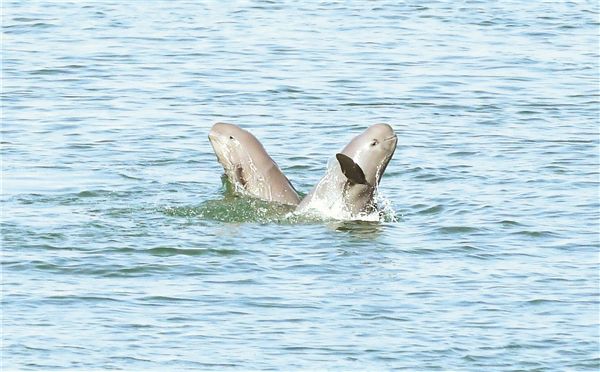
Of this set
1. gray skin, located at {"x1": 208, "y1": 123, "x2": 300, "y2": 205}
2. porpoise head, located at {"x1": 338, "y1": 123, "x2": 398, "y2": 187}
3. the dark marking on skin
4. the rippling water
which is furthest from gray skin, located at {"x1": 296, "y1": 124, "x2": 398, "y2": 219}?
the dark marking on skin

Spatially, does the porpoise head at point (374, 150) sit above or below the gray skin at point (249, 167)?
above

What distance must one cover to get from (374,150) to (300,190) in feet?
6.45

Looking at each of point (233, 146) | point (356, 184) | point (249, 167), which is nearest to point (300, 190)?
point (249, 167)

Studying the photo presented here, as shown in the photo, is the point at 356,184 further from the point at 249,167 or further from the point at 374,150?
the point at 249,167

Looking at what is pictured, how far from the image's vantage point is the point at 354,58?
25594mm

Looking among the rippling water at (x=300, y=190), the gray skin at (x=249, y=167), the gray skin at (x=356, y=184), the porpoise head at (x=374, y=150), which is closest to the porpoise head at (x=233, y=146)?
the gray skin at (x=249, y=167)

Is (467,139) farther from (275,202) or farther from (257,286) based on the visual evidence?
(257,286)

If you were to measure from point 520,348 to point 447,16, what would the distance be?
20506 mm

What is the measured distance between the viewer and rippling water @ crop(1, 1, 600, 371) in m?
10.9

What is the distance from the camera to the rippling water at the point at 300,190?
10859mm

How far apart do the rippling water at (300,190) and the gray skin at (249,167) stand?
34cm

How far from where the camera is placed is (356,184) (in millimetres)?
15039

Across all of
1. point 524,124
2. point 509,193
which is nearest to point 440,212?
point 509,193

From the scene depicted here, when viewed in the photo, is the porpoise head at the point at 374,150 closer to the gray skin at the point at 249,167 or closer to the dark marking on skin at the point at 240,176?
the gray skin at the point at 249,167
